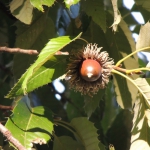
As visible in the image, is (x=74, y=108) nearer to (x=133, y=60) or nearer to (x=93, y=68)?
(x=133, y=60)

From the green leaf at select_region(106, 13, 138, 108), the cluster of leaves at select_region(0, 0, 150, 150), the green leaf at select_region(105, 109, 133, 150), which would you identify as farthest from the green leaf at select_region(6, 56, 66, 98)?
the green leaf at select_region(105, 109, 133, 150)

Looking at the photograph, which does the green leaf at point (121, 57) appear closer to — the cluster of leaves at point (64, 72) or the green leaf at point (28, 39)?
the cluster of leaves at point (64, 72)

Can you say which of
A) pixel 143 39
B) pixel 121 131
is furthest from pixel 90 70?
pixel 121 131

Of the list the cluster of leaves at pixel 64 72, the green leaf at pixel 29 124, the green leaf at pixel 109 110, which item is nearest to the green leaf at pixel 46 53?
the cluster of leaves at pixel 64 72

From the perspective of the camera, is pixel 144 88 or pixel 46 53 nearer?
pixel 46 53

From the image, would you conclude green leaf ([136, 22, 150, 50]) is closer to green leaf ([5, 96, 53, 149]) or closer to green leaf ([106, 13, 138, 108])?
green leaf ([106, 13, 138, 108])

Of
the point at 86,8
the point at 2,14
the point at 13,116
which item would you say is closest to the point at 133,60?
the point at 86,8

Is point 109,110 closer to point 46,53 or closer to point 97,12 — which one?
point 97,12
